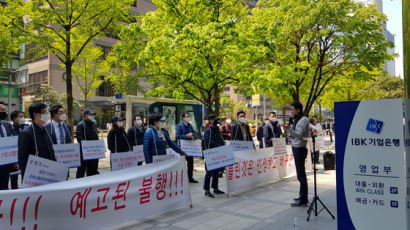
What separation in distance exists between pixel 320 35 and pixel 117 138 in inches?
428

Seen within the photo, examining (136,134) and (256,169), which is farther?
(136,134)

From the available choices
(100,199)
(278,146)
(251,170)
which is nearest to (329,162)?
(278,146)

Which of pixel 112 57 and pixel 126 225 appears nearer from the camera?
pixel 126 225

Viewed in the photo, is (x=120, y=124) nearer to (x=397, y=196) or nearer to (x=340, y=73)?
(x=397, y=196)

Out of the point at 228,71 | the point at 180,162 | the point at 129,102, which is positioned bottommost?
the point at 180,162

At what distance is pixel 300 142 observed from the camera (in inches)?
246

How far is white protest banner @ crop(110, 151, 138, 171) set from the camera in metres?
7.26

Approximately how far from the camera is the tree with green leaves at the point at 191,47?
11344mm

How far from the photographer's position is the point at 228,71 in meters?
12.4

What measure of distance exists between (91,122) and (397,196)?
705 centimetres

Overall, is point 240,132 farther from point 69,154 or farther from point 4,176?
point 4,176

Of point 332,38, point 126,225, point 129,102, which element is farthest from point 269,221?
point 332,38

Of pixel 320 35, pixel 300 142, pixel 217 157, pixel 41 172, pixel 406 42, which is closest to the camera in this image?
pixel 406 42

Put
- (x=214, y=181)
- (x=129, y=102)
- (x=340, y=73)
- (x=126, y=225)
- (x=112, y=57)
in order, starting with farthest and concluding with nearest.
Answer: (x=112, y=57)
(x=340, y=73)
(x=129, y=102)
(x=214, y=181)
(x=126, y=225)
